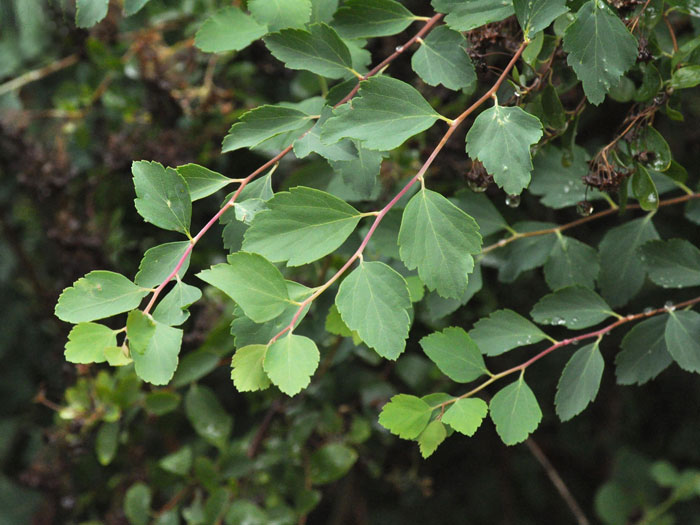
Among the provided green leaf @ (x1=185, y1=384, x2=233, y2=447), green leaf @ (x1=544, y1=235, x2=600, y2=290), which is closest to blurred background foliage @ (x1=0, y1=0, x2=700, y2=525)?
green leaf @ (x1=185, y1=384, x2=233, y2=447)

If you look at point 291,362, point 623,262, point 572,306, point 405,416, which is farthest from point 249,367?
point 623,262

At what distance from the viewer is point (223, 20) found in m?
0.69

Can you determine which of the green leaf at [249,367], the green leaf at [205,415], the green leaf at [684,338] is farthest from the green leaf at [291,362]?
the green leaf at [205,415]

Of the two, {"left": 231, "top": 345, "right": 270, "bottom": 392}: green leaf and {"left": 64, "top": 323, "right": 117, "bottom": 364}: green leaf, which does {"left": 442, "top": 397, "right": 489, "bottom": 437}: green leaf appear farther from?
{"left": 64, "top": 323, "right": 117, "bottom": 364}: green leaf

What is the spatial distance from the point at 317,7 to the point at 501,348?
→ 1.28 ft

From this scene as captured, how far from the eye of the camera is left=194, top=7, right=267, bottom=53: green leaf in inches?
26.3

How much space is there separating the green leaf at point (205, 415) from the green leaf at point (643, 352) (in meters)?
0.58

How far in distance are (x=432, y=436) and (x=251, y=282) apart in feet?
0.70

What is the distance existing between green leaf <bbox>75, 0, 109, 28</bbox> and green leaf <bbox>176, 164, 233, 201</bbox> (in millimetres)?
205

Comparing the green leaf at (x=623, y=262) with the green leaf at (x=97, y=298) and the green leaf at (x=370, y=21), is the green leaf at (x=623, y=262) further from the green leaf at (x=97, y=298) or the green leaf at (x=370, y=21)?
the green leaf at (x=97, y=298)

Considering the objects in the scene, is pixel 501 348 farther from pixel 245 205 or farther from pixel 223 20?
pixel 223 20

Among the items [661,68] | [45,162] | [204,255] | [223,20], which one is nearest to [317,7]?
[223,20]

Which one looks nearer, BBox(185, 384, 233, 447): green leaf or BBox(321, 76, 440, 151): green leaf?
BBox(321, 76, 440, 151): green leaf

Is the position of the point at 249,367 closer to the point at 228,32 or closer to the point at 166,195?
the point at 166,195
